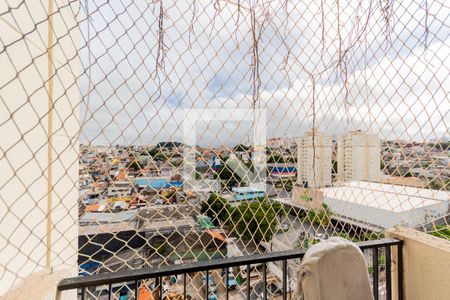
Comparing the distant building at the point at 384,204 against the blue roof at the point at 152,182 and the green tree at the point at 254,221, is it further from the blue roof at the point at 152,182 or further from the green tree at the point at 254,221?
the blue roof at the point at 152,182

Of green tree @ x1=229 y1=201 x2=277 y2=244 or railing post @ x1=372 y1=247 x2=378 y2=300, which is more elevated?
green tree @ x1=229 y1=201 x2=277 y2=244

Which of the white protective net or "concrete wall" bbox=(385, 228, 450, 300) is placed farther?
"concrete wall" bbox=(385, 228, 450, 300)

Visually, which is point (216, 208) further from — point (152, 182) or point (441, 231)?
point (441, 231)

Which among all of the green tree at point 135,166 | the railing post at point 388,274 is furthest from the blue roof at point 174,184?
the railing post at point 388,274

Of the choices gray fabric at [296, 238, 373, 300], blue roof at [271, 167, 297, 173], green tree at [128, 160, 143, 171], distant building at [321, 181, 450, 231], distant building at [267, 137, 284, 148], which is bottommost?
gray fabric at [296, 238, 373, 300]

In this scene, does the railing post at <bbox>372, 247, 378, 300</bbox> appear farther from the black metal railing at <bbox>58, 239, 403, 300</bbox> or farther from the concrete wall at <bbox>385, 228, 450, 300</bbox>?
the concrete wall at <bbox>385, 228, 450, 300</bbox>

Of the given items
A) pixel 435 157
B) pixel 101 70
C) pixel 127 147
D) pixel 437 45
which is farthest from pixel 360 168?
pixel 101 70

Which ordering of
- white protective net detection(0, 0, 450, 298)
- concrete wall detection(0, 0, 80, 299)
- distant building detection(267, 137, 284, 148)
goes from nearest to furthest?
concrete wall detection(0, 0, 80, 299) → white protective net detection(0, 0, 450, 298) → distant building detection(267, 137, 284, 148)

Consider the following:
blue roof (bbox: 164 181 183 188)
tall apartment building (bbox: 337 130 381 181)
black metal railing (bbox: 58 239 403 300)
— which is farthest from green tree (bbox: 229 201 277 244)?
tall apartment building (bbox: 337 130 381 181)
